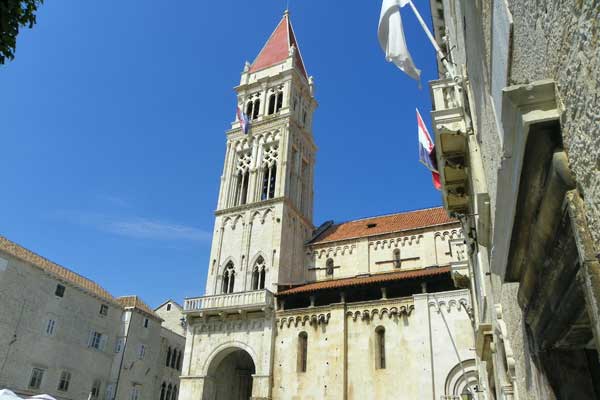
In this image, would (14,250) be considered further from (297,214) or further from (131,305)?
(297,214)

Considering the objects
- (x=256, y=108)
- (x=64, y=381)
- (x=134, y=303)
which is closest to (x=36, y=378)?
(x=64, y=381)

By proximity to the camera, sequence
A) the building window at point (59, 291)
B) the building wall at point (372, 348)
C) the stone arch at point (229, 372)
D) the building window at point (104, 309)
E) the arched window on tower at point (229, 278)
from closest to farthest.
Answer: the building wall at point (372, 348) < the stone arch at point (229, 372) < the arched window on tower at point (229, 278) < the building window at point (59, 291) < the building window at point (104, 309)

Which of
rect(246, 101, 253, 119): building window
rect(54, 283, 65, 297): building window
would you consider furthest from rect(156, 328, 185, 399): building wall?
rect(246, 101, 253, 119): building window

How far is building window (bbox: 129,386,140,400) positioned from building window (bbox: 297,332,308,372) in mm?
16536

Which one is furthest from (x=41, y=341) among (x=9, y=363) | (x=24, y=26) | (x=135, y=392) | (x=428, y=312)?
(x=24, y=26)

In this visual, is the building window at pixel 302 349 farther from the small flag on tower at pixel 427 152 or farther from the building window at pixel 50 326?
the building window at pixel 50 326

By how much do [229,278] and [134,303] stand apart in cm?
1180

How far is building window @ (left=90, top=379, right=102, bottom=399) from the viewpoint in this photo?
32062mm

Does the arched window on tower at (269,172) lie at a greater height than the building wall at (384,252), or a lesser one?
greater

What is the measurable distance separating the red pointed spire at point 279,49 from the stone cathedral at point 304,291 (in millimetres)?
1807

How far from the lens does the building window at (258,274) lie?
95.6ft

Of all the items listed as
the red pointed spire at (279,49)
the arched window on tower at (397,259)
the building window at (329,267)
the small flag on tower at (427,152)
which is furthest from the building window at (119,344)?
the small flag on tower at (427,152)

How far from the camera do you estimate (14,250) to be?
29938 mm

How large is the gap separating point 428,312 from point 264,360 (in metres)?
9.35
